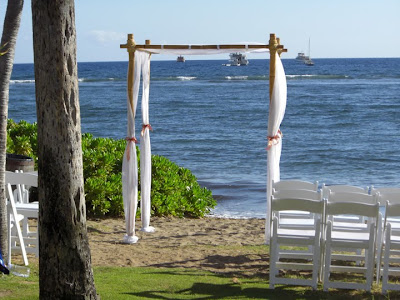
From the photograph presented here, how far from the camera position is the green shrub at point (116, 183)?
10.6 m

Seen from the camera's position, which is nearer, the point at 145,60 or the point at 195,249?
the point at 195,249

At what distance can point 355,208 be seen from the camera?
6.29m

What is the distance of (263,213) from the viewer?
Answer: 13.1 meters

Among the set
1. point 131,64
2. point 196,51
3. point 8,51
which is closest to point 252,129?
point 196,51

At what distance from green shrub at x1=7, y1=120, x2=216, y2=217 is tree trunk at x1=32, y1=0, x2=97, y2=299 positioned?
18.7 ft

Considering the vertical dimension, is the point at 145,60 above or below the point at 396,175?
above

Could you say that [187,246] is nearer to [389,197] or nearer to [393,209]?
[389,197]

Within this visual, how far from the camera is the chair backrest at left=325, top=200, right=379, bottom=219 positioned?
20.5 ft

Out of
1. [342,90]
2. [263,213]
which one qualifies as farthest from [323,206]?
[342,90]

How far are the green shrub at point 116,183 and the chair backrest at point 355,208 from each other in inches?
198

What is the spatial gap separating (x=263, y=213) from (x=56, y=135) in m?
8.82

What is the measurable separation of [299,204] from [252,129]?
83.1ft

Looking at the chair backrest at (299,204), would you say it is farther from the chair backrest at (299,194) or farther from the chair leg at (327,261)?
the chair backrest at (299,194)

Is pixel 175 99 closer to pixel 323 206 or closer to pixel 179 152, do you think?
pixel 179 152
